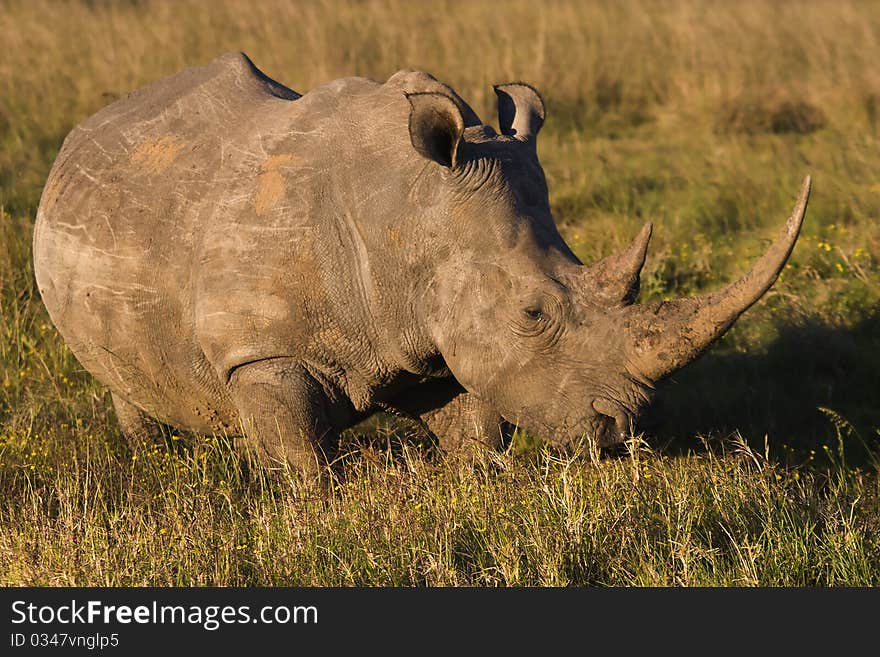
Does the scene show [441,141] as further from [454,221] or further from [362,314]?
[362,314]

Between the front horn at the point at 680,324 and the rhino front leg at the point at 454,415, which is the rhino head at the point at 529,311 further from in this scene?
the rhino front leg at the point at 454,415

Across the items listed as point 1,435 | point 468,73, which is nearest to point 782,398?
point 1,435

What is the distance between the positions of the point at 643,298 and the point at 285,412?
360 cm

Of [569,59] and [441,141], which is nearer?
[441,141]

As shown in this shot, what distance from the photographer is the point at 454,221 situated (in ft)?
17.3

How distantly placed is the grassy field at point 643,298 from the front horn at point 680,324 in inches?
9.8

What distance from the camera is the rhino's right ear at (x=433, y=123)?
17.0 ft

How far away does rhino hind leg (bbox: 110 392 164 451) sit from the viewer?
21.9 feet

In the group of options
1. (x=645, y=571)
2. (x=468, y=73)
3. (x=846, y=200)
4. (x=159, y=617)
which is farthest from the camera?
(x=468, y=73)

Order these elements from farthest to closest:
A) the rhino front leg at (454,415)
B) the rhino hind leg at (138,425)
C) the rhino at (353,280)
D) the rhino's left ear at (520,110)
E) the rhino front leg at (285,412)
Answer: the rhino hind leg at (138,425) < the rhino front leg at (454,415) < the rhino's left ear at (520,110) < the rhino front leg at (285,412) < the rhino at (353,280)

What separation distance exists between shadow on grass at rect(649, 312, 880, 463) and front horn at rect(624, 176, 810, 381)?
1906mm

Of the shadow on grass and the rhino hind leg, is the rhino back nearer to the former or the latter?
the rhino hind leg

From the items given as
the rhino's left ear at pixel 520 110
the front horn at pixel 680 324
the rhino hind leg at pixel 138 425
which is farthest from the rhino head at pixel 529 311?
the rhino hind leg at pixel 138 425

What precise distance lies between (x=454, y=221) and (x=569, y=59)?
7817 millimetres
